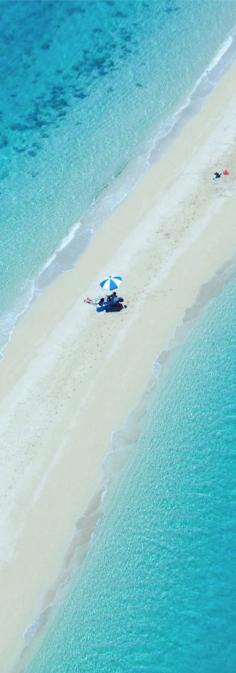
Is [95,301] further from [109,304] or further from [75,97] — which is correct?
[75,97]

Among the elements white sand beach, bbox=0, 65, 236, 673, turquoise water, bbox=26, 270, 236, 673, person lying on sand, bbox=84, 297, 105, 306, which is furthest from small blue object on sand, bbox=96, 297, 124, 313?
turquoise water, bbox=26, 270, 236, 673

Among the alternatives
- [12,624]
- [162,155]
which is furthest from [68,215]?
[12,624]

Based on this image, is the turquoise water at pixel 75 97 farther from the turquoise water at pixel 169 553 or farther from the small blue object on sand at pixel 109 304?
the turquoise water at pixel 169 553

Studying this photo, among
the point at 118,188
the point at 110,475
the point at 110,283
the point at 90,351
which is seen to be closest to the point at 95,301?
the point at 110,283

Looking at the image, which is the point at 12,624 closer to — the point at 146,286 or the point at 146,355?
the point at 146,355

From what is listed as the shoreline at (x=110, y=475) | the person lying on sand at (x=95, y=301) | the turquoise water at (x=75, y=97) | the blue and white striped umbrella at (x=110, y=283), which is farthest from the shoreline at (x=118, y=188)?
the shoreline at (x=110, y=475)

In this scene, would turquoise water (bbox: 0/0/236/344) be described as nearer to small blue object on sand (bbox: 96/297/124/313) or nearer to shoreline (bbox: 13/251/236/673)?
small blue object on sand (bbox: 96/297/124/313)
